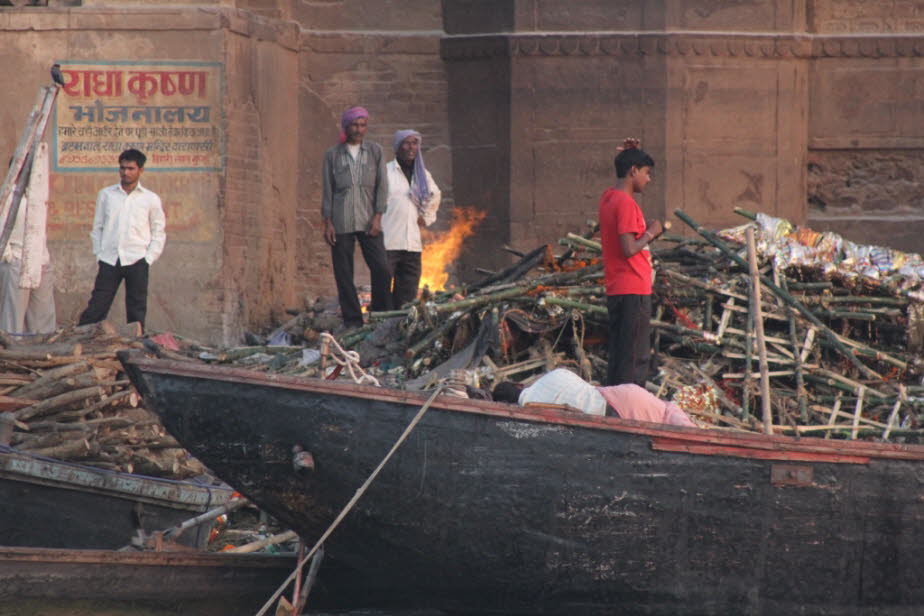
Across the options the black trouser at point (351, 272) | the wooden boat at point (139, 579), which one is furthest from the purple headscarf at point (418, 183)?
the wooden boat at point (139, 579)

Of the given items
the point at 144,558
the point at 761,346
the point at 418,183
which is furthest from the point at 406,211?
the point at 144,558

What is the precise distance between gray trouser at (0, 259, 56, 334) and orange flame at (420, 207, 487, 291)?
4096mm

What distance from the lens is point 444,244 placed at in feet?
54.9

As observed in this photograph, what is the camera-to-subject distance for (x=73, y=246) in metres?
15.0

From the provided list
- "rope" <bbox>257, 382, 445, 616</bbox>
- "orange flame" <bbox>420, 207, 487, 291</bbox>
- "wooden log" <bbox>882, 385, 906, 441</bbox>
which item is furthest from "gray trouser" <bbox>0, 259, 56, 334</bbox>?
"wooden log" <bbox>882, 385, 906, 441</bbox>

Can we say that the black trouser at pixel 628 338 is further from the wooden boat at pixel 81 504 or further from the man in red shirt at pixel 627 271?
the wooden boat at pixel 81 504

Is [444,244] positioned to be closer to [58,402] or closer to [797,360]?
[797,360]

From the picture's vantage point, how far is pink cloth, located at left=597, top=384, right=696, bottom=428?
8367 mm

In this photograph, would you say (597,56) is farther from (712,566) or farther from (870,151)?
(712,566)

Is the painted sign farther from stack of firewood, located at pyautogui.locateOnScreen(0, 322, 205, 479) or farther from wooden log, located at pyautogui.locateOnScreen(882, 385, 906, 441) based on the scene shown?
wooden log, located at pyautogui.locateOnScreen(882, 385, 906, 441)

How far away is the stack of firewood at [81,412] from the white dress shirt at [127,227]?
7.87 ft

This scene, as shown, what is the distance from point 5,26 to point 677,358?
7259mm

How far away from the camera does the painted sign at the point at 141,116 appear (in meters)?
14.9

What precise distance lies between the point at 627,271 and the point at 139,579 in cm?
326
